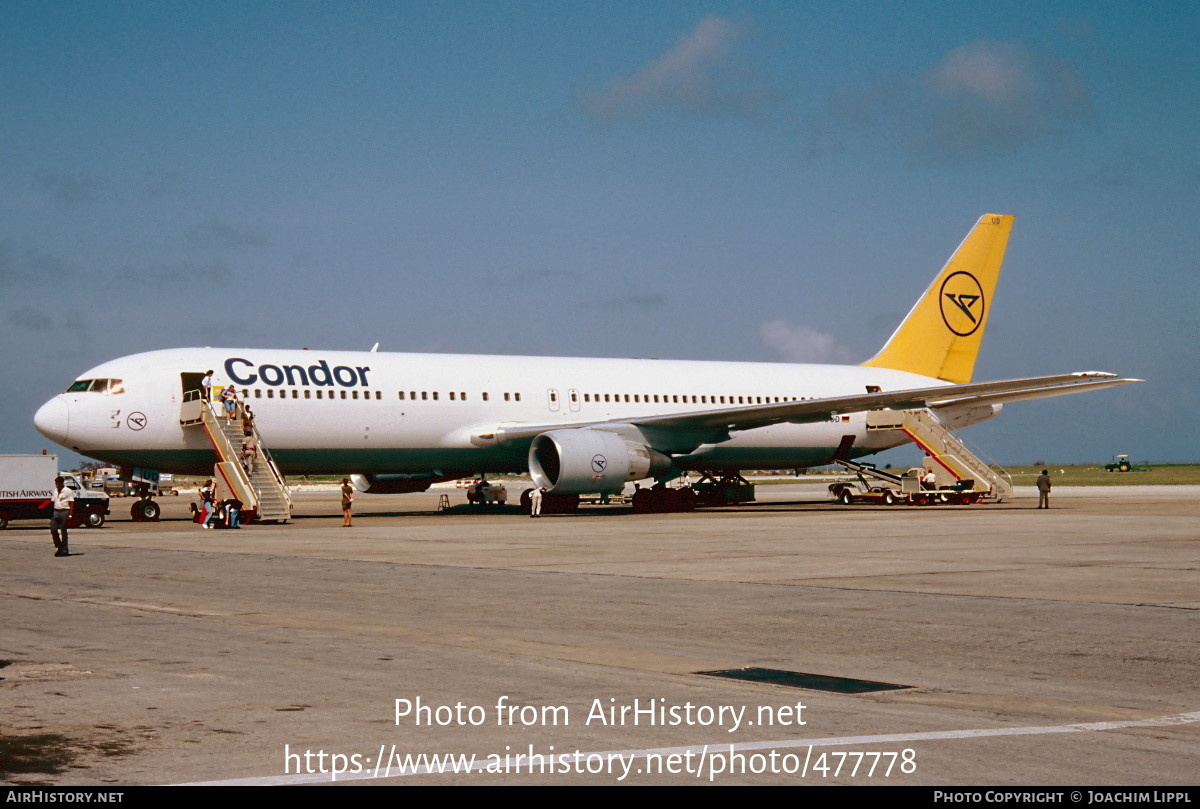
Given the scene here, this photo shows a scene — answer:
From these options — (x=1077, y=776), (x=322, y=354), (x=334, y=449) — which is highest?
(x=322, y=354)

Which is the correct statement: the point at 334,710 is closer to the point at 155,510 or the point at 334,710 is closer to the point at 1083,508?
the point at 155,510

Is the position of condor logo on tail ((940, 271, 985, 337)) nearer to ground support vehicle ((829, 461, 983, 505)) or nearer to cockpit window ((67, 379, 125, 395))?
ground support vehicle ((829, 461, 983, 505))

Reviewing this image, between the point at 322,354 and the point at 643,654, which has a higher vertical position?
the point at 322,354

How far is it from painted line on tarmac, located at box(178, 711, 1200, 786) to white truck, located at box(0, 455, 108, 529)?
88.2 feet

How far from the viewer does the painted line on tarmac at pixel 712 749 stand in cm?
562

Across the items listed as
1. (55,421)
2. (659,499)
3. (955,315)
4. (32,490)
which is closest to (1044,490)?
(955,315)

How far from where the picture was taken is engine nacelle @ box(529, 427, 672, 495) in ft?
104

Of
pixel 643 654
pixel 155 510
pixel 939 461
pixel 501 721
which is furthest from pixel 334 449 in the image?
pixel 501 721

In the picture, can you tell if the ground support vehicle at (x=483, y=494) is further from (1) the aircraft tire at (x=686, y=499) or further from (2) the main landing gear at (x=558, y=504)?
(1) the aircraft tire at (x=686, y=499)

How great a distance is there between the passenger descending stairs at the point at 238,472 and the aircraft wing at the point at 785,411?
6.47m

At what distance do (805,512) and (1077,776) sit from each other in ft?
94.3

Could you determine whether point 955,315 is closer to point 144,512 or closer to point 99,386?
point 144,512

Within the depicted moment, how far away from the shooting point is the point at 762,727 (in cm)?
672

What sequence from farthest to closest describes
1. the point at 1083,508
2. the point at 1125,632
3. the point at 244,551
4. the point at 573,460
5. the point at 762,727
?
1. the point at 1083,508
2. the point at 573,460
3. the point at 244,551
4. the point at 1125,632
5. the point at 762,727
